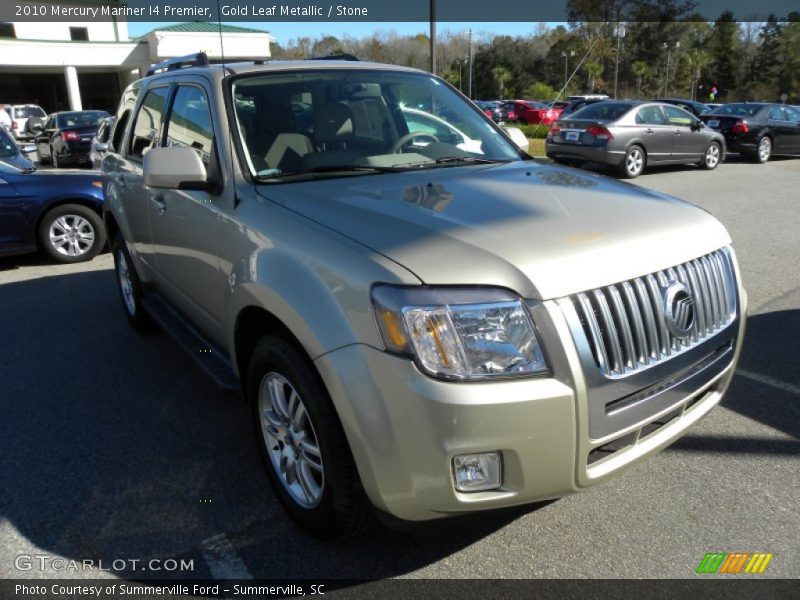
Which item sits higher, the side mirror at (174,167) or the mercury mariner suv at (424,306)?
the side mirror at (174,167)

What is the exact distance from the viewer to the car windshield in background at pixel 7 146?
8887 millimetres

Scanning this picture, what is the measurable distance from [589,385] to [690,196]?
10.8 meters

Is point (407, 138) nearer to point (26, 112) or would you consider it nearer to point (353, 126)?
point (353, 126)

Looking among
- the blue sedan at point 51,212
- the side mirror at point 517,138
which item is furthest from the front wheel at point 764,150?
the blue sedan at point 51,212

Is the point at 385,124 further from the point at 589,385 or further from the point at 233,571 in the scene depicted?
the point at 233,571

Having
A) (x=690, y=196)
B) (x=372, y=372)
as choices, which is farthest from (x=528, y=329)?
(x=690, y=196)

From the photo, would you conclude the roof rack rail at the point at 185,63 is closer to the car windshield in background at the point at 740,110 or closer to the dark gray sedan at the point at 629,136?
the dark gray sedan at the point at 629,136

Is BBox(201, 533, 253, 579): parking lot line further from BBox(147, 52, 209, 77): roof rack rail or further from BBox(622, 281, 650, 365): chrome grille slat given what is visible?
BBox(147, 52, 209, 77): roof rack rail

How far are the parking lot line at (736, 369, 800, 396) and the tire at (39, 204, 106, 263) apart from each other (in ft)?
23.5

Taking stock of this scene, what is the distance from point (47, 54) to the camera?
3784 cm

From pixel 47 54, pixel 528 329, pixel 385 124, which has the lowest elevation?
pixel 528 329

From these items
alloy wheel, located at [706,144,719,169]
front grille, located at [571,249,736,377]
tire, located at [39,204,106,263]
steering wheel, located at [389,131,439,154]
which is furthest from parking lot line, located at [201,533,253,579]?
alloy wheel, located at [706,144,719,169]

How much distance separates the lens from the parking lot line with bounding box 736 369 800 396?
3963 mm

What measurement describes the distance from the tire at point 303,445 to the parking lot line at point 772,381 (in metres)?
2.90
